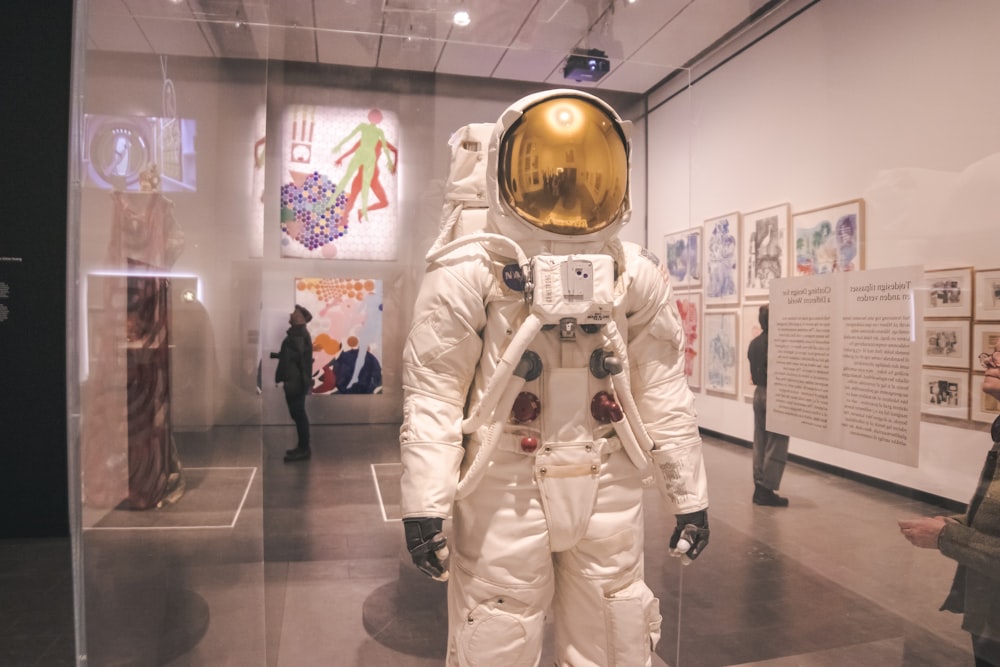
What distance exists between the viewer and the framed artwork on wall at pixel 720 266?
312cm

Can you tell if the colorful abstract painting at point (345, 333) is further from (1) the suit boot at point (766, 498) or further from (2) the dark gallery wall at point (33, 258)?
(1) the suit boot at point (766, 498)

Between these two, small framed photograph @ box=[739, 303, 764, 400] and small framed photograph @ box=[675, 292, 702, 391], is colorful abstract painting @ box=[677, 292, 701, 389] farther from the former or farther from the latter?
small framed photograph @ box=[739, 303, 764, 400]

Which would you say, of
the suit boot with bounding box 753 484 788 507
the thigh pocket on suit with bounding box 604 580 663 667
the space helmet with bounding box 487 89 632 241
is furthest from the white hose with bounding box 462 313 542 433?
the suit boot with bounding box 753 484 788 507

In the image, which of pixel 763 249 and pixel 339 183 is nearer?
pixel 339 183

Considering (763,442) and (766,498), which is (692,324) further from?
(766,498)

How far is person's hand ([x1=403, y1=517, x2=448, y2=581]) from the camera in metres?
1.60

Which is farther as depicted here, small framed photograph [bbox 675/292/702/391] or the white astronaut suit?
small framed photograph [bbox 675/292/702/391]

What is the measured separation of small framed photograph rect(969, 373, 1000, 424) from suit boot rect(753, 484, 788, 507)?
0.97m

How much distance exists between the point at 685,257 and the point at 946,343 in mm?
1087

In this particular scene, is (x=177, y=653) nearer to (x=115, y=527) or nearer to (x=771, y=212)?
(x=115, y=527)

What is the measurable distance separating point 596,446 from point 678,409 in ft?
0.98

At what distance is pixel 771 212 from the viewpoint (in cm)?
319

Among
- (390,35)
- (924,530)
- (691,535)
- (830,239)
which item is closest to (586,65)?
(390,35)

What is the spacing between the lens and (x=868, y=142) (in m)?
2.72
